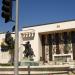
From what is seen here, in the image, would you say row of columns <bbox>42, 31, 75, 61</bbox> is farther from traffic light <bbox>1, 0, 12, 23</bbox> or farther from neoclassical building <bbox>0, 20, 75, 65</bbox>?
traffic light <bbox>1, 0, 12, 23</bbox>

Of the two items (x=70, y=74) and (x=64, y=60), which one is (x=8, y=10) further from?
(x=64, y=60)

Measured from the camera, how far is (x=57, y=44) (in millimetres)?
53938

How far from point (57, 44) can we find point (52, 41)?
147cm

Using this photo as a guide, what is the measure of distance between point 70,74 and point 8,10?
15.7 metres

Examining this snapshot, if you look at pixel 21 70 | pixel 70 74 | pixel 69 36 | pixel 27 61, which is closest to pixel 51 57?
pixel 69 36

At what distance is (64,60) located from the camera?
170 feet

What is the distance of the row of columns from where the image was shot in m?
52.2

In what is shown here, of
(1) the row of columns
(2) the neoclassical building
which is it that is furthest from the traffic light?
(1) the row of columns

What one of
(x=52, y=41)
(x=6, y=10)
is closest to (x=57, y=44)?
(x=52, y=41)

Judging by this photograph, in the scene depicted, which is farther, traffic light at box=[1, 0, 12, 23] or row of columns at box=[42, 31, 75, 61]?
row of columns at box=[42, 31, 75, 61]

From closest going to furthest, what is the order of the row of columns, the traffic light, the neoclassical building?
the traffic light → the neoclassical building → the row of columns

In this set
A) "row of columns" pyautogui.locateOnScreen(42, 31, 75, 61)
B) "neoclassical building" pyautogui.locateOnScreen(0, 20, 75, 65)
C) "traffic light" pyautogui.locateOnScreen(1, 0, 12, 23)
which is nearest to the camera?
"traffic light" pyautogui.locateOnScreen(1, 0, 12, 23)

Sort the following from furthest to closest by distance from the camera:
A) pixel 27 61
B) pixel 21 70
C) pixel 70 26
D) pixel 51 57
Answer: pixel 51 57 < pixel 70 26 < pixel 27 61 < pixel 21 70

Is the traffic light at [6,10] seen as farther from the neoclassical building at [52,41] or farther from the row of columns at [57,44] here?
the row of columns at [57,44]
